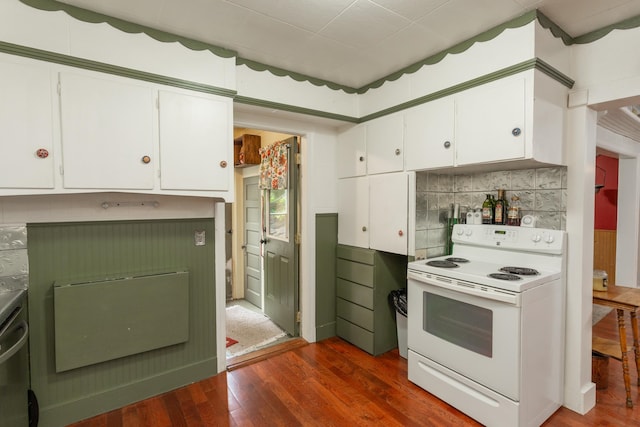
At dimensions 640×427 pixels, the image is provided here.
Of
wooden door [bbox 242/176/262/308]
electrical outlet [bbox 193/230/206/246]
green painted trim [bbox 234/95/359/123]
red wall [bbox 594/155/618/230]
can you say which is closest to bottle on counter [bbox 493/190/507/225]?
green painted trim [bbox 234/95/359/123]

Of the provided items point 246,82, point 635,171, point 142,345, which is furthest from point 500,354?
point 635,171

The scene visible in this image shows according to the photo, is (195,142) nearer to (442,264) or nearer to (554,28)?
(442,264)

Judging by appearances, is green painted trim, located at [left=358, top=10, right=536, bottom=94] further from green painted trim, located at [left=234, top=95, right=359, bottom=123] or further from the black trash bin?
the black trash bin

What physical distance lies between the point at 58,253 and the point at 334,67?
2387 mm

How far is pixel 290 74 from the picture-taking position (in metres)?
2.74

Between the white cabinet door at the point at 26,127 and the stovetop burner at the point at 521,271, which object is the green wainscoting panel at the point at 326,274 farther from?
the white cabinet door at the point at 26,127

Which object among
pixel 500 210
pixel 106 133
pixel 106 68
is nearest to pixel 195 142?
pixel 106 133

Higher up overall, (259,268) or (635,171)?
(635,171)

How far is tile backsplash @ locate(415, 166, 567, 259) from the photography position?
222 cm

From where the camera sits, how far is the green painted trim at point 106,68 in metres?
1.69

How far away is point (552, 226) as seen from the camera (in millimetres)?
2230

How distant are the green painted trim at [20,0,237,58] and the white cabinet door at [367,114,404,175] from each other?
1.32 metres

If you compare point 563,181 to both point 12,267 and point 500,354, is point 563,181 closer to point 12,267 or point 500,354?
point 500,354

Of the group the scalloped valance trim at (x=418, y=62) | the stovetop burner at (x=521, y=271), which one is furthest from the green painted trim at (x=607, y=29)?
the stovetop burner at (x=521, y=271)
